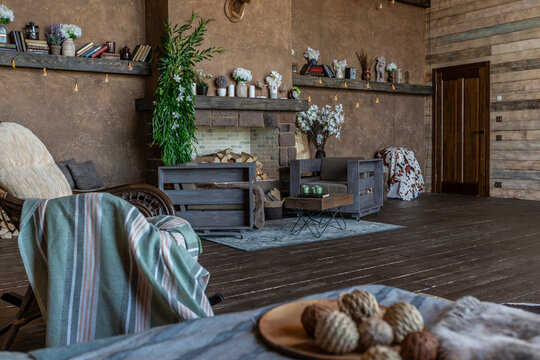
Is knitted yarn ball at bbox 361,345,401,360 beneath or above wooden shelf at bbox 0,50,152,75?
beneath

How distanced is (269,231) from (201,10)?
2760mm

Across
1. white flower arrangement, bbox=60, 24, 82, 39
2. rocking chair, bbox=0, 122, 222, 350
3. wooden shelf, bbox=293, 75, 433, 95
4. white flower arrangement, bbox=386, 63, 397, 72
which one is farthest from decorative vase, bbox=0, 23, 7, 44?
white flower arrangement, bbox=386, 63, 397, 72

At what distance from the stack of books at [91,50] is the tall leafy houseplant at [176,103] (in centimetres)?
79

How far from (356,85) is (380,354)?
782cm

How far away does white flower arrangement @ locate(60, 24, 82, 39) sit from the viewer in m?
5.68

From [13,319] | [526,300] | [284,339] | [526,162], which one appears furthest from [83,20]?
[526,162]

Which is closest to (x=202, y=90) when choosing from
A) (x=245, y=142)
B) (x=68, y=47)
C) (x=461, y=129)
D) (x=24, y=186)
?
(x=245, y=142)

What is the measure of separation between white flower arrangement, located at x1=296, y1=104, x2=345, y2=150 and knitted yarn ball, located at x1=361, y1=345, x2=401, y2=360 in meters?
6.75

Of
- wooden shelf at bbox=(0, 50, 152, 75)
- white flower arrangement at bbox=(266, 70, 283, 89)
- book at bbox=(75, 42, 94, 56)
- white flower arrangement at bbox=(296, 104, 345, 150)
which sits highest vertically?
book at bbox=(75, 42, 94, 56)

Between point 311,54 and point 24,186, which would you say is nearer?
point 24,186

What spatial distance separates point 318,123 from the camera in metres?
7.65

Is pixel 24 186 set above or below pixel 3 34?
below

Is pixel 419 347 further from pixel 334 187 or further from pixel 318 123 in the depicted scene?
pixel 318 123

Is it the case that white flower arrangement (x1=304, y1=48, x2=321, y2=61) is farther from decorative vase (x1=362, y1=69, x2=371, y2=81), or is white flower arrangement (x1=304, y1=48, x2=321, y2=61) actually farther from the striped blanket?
the striped blanket
